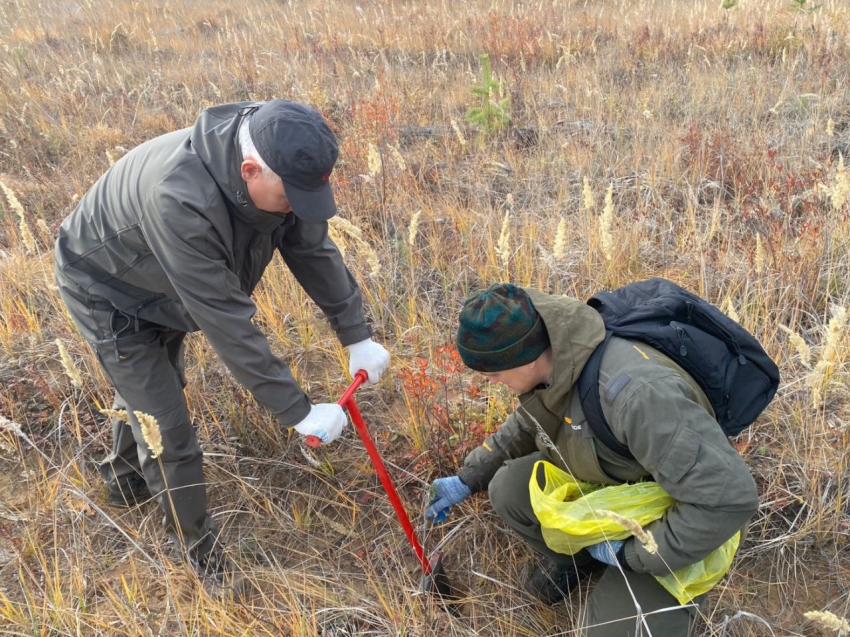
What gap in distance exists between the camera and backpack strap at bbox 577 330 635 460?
5.50 feet

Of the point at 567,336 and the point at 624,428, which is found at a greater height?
the point at 567,336

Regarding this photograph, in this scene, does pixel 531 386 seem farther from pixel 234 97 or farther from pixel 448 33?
pixel 448 33

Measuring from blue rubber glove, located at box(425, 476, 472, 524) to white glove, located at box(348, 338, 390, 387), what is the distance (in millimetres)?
510

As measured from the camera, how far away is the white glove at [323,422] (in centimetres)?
206

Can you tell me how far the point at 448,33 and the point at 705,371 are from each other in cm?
726

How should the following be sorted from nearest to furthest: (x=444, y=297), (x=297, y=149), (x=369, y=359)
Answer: (x=297, y=149) → (x=369, y=359) → (x=444, y=297)

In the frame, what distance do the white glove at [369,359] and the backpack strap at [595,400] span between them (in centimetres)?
100

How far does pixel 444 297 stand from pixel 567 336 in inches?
67.0

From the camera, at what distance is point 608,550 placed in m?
1.81

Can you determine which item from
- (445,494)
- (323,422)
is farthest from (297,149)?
(445,494)

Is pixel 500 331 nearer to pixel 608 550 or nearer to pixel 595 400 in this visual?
pixel 595 400

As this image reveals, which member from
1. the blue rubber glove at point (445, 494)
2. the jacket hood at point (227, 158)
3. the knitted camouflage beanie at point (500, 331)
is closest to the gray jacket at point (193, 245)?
the jacket hood at point (227, 158)

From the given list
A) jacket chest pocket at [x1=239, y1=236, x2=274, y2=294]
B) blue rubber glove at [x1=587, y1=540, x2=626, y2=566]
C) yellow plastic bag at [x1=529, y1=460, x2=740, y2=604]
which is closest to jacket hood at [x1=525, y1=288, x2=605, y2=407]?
yellow plastic bag at [x1=529, y1=460, x2=740, y2=604]

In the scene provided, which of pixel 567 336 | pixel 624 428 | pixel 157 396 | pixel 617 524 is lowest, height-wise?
pixel 617 524
